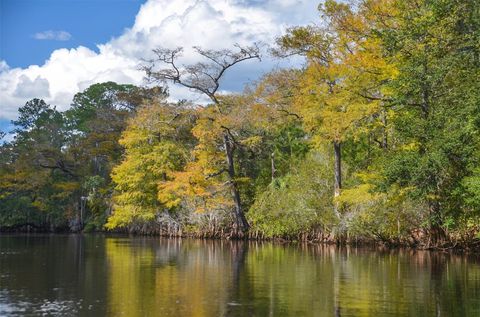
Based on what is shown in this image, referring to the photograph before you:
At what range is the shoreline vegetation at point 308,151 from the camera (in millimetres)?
23859

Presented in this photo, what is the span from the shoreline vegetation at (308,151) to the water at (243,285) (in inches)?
138

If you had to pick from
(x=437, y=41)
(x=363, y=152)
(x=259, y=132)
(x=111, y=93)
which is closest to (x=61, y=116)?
(x=111, y=93)

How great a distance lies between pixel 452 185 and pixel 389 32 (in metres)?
6.50

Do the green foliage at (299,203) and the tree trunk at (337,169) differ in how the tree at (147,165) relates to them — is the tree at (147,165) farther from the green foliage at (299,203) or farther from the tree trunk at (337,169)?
the tree trunk at (337,169)

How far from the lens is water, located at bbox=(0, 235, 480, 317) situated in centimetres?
1241

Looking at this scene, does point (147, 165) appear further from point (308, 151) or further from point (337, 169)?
point (337, 169)

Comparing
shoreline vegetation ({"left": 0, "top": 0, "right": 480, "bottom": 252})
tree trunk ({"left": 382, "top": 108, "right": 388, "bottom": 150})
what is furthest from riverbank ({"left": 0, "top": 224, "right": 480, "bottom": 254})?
tree trunk ({"left": 382, "top": 108, "right": 388, "bottom": 150})

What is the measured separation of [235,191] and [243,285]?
77.4 ft

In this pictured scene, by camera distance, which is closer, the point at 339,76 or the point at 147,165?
the point at 339,76

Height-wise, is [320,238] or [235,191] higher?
[235,191]

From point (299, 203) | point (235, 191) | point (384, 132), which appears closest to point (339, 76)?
point (384, 132)

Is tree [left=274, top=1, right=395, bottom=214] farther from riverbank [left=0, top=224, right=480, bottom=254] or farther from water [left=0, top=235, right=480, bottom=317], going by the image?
water [left=0, top=235, right=480, bottom=317]

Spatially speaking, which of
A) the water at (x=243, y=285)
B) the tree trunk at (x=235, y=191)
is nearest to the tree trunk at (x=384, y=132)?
the water at (x=243, y=285)

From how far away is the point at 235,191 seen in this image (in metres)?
39.6
